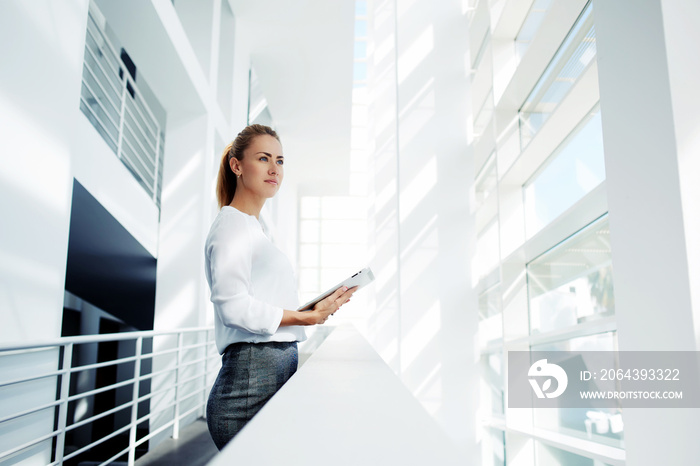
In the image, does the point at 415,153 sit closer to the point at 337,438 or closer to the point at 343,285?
the point at 343,285

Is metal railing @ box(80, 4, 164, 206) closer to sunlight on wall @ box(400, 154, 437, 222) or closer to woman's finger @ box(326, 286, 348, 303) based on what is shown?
sunlight on wall @ box(400, 154, 437, 222)

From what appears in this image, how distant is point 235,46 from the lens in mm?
7754

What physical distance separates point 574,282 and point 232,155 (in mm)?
3360

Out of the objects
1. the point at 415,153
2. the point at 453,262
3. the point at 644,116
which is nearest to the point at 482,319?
the point at 453,262

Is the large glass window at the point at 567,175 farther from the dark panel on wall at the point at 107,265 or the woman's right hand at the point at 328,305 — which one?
the dark panel on wall at the point at 107,265

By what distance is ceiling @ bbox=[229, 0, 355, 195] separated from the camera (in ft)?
26.8

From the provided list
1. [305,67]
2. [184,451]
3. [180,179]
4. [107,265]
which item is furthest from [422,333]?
[305,67]

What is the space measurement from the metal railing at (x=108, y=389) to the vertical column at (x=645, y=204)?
237cm

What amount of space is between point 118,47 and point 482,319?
772cm

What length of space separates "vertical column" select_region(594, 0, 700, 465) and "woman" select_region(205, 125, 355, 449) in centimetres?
97

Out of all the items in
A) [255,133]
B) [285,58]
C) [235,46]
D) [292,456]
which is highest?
[285,58]

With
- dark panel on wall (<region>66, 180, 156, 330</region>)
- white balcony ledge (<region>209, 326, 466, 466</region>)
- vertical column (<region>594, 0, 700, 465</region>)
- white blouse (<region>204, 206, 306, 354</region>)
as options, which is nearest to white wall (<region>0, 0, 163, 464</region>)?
white blouse (<region>204, 206, 306, 354</region>)

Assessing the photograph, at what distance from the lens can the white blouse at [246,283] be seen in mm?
1359

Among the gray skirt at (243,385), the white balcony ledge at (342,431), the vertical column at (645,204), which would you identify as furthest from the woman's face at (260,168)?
the vertical column at (645,204)
